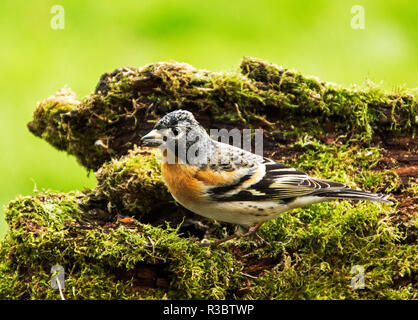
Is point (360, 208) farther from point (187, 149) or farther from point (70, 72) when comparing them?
point (70, 72)

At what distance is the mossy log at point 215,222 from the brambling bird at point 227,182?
1.01 feet

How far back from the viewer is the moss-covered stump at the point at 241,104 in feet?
21.5

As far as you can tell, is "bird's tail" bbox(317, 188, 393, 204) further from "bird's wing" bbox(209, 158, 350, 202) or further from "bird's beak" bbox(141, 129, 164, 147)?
"bird's beak" bbox(141, 129, 164, 147)

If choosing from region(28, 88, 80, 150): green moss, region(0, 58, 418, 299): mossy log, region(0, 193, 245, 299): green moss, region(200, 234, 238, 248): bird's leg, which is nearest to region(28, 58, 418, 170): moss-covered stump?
region(0, 58, 418, 299): mossy log

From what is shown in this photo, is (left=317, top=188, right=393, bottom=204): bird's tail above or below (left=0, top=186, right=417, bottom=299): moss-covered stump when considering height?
above

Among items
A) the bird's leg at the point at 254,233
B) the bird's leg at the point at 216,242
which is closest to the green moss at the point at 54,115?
the bird's leg at the point at 216,242

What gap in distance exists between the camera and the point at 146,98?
22.4 feet

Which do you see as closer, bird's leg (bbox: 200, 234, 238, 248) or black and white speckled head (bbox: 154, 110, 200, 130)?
bird's leg (bbox: 200, 234, 238, 248)

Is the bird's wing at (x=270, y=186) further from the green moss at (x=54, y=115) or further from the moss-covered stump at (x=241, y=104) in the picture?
the green moss at (x=54, y=115)

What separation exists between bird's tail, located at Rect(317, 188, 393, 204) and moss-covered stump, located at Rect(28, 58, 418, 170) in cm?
146

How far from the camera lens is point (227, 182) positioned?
5.43 meters

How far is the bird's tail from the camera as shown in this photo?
16.5 feet
